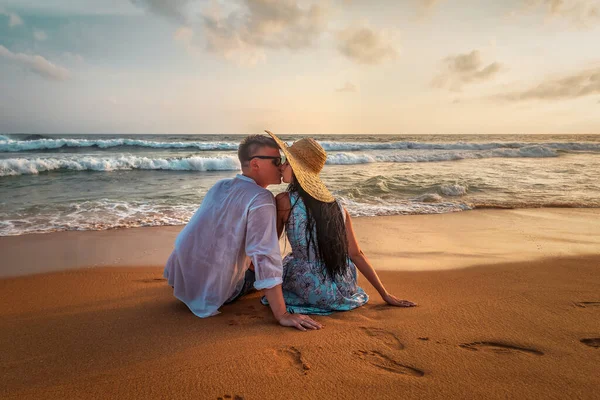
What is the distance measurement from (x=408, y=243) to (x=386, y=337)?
9.77 feet

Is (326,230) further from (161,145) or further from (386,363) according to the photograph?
(161,145)

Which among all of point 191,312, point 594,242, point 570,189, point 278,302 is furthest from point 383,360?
point 570,189

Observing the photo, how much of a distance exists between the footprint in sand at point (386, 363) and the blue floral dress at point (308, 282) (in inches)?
25.7

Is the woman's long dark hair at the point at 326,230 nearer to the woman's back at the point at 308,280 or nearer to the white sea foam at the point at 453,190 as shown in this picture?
the woman's back at the point at 308,280

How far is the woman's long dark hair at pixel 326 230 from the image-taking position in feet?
8.23

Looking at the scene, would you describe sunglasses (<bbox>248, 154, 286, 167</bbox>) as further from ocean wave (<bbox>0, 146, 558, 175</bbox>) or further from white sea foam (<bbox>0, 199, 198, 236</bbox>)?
ocean wave (<bbox>0, 146, 558, 175</bbox>)

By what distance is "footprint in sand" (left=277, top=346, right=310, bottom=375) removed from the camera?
6.21 ft

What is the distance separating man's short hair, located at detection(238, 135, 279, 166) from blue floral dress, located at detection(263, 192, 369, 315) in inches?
16.0

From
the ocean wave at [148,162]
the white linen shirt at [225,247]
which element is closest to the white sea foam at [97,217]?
the white linen shirt at [225,247]

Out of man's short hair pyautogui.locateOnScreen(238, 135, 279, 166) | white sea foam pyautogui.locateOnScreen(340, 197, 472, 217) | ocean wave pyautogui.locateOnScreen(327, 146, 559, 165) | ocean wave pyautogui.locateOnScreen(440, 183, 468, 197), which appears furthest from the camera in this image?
ocean wave pyautogui.locateOnScreen(327, 146, 559, 165)

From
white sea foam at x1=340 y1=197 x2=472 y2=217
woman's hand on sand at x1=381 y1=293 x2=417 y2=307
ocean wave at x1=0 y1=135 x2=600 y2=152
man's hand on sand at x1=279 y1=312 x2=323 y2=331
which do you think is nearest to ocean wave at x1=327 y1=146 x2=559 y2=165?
ocean wave at x1=0 y1=135 x2=600 y2=152

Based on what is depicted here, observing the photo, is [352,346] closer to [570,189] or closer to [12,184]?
[570,189]

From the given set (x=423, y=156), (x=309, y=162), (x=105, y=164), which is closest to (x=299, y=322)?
(x=309, y=162)

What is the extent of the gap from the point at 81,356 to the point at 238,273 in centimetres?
105
